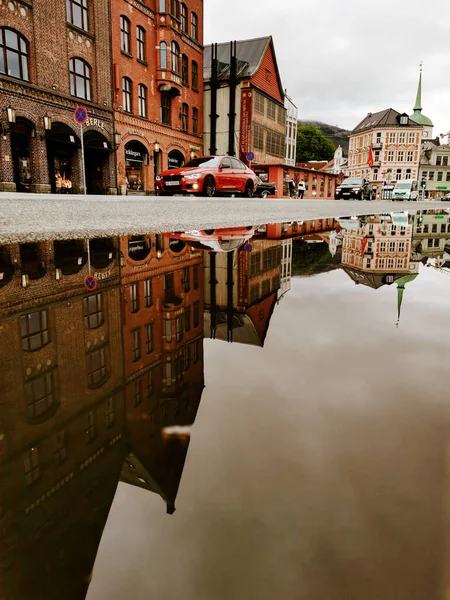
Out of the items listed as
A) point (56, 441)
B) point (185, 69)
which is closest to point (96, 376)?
point (56, 441)

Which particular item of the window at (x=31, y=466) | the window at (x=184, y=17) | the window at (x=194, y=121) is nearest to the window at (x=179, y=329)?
the window at (x=31, y=466)

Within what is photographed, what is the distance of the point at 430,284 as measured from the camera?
11.4ft

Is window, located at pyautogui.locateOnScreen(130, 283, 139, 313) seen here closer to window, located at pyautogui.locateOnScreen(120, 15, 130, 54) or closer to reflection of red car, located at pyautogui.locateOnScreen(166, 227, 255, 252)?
reflection of red car, located at pyautogui.locateOnScreen(166, 227, 255, 252)

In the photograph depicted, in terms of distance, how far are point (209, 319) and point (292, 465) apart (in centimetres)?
148

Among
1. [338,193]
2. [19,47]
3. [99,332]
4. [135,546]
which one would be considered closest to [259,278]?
[99,332]

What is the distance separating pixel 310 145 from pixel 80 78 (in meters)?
78.8

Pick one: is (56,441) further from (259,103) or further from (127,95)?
(259,103)

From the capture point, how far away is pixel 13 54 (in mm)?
20656

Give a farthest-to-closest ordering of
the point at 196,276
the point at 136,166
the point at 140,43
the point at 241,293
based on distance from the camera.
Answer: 1. the point at 136,166
2. the point at 140,43
3. the point at 196,276
4. the point at 241,293

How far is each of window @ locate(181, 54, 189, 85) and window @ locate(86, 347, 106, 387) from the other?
36.2m

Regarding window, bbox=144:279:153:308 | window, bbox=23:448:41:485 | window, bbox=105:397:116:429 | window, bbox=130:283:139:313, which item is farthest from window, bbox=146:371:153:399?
window, bbox=144:279:153:308

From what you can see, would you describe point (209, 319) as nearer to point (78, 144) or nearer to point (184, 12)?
point (78, 144)

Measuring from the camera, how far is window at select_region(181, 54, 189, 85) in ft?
113

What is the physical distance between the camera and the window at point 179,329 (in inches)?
77.6
